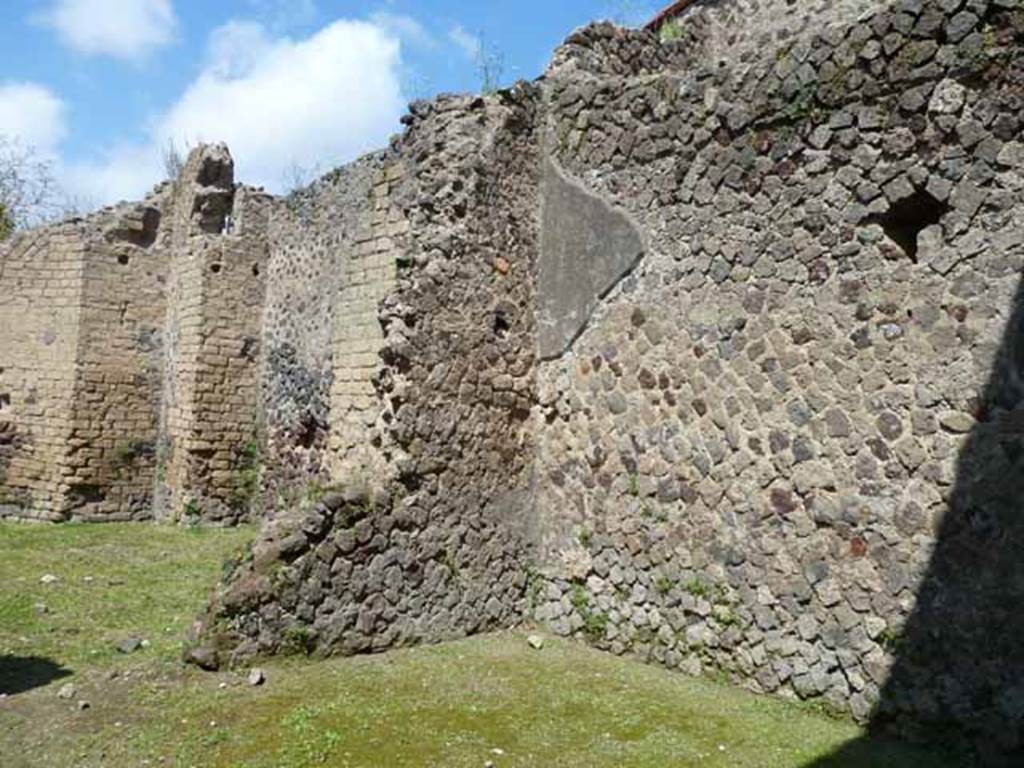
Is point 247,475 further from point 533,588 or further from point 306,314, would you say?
point 533,588

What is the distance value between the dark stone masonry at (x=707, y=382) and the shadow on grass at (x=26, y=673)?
92 centimetres

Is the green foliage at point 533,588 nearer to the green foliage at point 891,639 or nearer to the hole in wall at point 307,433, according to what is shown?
the green foliage at point 891,639

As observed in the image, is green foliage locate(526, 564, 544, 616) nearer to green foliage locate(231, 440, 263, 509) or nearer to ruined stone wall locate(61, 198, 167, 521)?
green foliage locate(231, 440, 263, 509)

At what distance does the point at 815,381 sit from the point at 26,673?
16.4ft

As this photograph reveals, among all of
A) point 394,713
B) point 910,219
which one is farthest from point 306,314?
point 910,219

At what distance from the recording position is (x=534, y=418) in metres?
7.17

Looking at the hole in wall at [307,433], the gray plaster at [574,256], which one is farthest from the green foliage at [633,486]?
the hole in wall at [307,433]

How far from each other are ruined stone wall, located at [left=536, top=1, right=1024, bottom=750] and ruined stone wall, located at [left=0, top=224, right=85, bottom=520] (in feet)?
27.1

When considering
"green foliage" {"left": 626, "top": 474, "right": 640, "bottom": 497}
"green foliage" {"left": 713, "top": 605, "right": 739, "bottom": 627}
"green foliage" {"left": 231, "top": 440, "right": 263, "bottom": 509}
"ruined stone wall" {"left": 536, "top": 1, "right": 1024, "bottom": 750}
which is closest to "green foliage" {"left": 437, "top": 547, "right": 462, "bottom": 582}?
"ruined stone wall" {"left": 536, "top": 1, "right": 1024, "bottom": 750}

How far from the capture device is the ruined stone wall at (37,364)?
12.5 meters

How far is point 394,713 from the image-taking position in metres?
5.16

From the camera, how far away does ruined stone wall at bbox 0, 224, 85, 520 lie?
1245cm

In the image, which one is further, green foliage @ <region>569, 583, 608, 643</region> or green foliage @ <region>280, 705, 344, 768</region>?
green foliage @ <region>569, 583, 608, 643</region>

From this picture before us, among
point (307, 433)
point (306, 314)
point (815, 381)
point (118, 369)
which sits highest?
point (306, 314)
